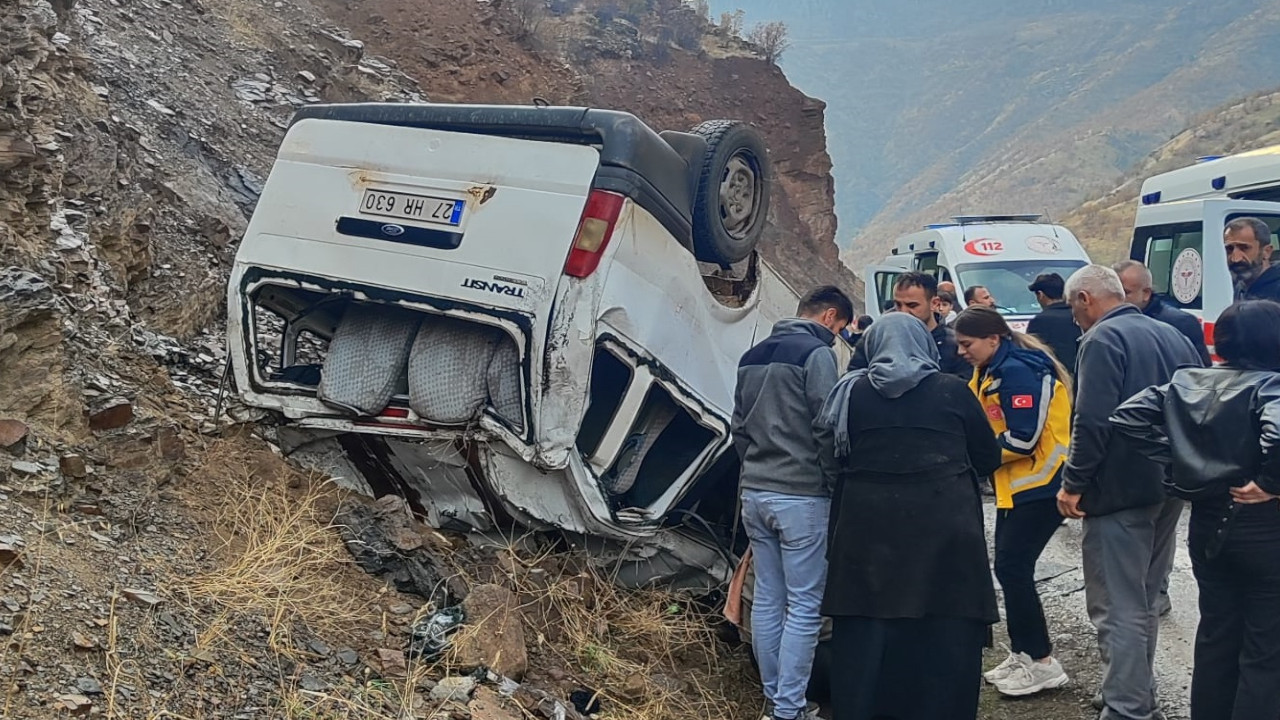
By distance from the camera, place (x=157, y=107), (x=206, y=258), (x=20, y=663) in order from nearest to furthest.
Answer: (x=20, y=663)
(x=206, y=258)
(x=157, y=107)

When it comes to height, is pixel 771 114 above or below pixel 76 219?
above

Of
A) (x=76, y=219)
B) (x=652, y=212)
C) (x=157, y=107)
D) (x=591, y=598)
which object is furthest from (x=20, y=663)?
(x=157, y=107)

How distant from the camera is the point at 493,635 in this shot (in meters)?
3.54

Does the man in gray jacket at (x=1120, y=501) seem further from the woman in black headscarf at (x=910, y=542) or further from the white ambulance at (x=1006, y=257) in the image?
the white ambulance at (x=1006, y=257)

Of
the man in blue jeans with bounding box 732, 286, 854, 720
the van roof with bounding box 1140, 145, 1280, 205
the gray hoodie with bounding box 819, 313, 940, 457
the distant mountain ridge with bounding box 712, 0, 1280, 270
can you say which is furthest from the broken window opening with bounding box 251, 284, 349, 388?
the distant mountain ridge with bounding box 712, 0, 1280, 270

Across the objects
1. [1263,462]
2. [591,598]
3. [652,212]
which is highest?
[652,212]

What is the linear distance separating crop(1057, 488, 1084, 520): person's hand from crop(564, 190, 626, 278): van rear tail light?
1.87 meters

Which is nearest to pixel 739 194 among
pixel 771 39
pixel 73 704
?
pixel 73 704

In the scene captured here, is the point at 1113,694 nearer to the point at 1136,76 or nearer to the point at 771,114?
the point at 771,114

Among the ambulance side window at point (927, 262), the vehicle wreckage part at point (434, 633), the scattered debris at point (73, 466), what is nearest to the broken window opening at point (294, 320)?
the scattered debris at point (73, 466)

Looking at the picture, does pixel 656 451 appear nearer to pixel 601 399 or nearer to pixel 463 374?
pixel 601 399

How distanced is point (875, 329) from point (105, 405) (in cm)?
291

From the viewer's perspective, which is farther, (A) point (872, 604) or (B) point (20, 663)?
(A) point (872, 604)

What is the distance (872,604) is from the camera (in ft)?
12.2
